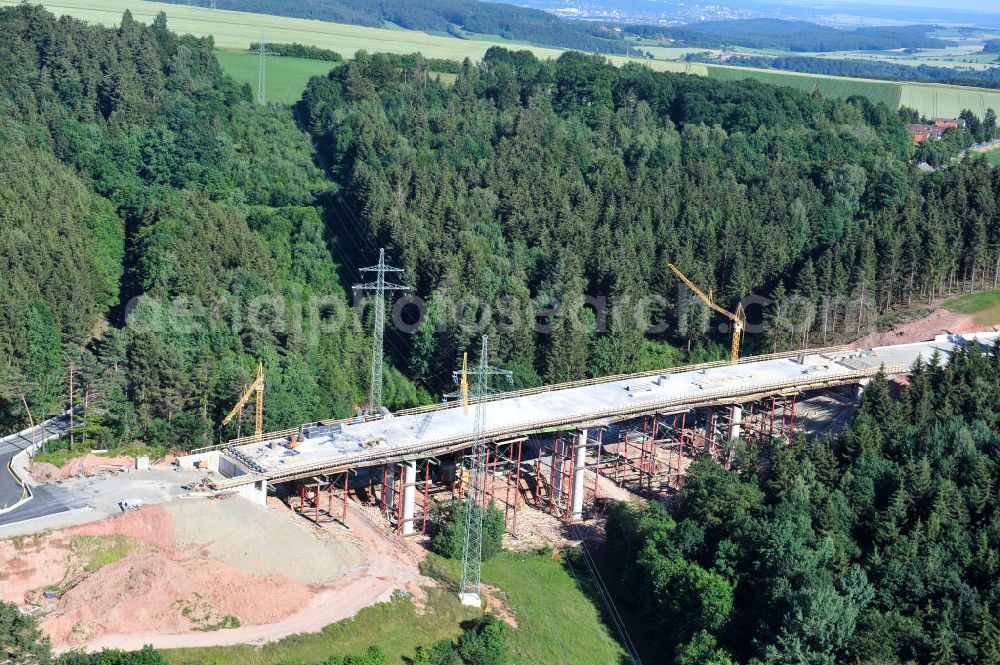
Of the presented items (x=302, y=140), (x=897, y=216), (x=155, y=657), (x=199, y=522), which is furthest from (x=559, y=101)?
(x=155, y=657)

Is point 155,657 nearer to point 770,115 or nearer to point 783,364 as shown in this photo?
point 783,364

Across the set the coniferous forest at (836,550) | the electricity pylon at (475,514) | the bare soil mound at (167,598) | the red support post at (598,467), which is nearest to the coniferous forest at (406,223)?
the red support post at (598,467)

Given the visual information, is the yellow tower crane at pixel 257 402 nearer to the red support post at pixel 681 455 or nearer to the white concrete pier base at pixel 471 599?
the white concrete pier base at pixel 471 599

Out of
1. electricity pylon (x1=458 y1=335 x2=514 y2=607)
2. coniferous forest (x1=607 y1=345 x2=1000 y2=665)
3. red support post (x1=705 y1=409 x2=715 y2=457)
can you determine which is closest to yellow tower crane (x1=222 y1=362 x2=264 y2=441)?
electricity pylon (x1=458 y1=335 x2=514 y2=607)

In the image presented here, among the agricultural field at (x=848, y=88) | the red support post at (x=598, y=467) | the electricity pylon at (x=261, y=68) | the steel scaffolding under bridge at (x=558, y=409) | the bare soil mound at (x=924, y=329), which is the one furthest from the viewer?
the agricultural field at (x=848, y=88)

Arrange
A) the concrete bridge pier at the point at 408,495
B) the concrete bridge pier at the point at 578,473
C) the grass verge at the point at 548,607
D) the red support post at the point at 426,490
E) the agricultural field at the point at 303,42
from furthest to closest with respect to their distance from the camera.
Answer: the agricultural field at the point at 303,42 < the concrete bridge pier at the point at 578,473 < the red support post at the point at 426,490 < the concrete bridge pier at the point at 408,495 < the grass verge at the point at 548,607

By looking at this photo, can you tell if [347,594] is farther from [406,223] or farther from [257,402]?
[406,223]
